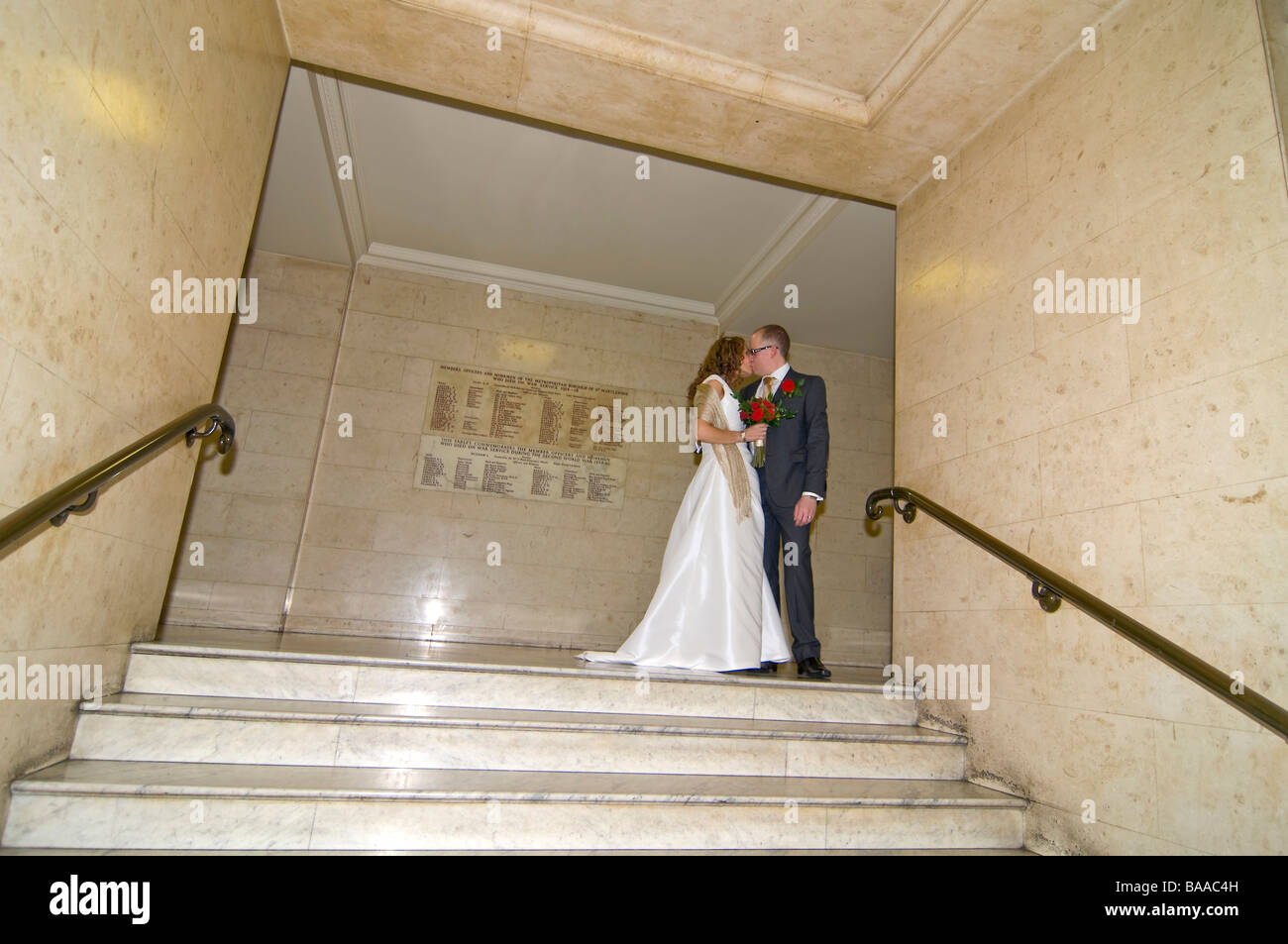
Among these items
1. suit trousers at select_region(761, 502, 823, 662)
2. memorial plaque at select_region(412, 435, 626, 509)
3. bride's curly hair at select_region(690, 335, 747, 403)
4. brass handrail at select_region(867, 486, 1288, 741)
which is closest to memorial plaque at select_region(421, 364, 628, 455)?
memorial plaque at select_region(412, 435, 626, 509)

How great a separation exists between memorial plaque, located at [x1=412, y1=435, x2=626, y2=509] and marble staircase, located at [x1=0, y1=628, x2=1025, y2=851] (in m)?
3.96

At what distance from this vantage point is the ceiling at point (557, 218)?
534 cm

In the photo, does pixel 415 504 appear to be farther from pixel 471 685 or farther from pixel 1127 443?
pixel 1127 443

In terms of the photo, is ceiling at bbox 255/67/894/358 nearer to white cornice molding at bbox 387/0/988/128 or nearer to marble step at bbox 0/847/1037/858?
white cornice molding at bbox 387/0/988/128

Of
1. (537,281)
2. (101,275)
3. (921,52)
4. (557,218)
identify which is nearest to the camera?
(101,275)

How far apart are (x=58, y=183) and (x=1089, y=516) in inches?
143

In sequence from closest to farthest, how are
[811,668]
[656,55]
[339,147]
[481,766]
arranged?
[481,766] → [656,55] → [811,668] → [339,147]

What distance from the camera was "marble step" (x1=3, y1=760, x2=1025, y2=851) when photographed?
2062 mm

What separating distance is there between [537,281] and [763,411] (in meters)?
4.06

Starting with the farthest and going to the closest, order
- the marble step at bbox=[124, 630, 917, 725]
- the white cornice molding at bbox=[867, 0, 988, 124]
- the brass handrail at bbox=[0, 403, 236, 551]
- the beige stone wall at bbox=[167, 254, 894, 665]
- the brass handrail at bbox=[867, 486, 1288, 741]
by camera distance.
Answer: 1. the beige stone wall at bbox=[167, 254, 894, 665]
2. the white cornice molding at bbox=[867, 0, 988, 124]
3. the marble step at bbox=[124, 630, 917, 725]
4. the brass handrail at bbox=[867, 486, 1288, 741]
5. the brass handrail at bbox=[0, 403, 236, 551]

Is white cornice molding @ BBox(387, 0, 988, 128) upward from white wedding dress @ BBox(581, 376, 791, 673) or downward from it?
upward

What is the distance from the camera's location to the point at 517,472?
7.10 m

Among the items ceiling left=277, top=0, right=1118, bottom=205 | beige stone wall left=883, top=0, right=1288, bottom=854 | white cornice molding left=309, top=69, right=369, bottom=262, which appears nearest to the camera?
beige stone wall left=883, top=0, right=1288, bottom=854

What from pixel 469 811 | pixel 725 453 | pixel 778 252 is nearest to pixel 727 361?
pixel 725 453
